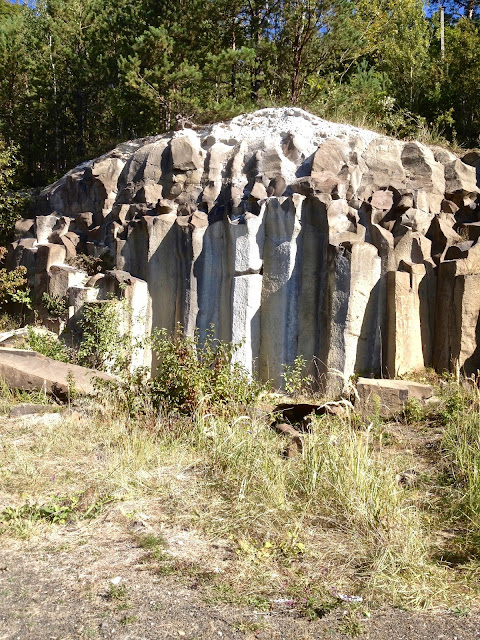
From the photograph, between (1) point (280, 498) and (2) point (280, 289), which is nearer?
(1) point (280, 498)

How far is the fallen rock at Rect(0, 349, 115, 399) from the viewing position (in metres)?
8.33

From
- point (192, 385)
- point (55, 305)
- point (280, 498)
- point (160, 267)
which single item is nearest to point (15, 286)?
point (55, 305)

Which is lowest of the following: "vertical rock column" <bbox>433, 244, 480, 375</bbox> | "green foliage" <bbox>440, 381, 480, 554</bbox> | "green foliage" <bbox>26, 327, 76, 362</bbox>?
"green foliage" <bbox>440, 381, 480, 554</bbox>

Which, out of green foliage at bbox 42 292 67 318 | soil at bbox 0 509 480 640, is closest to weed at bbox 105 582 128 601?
soil at bbox 0 509 480 640

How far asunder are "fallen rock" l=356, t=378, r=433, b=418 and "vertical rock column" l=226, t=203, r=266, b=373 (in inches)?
142

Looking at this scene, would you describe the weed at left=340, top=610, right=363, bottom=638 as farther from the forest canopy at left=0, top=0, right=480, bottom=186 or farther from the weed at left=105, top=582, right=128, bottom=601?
the forest canopy at left=0, top=0, right=480, bottom=186

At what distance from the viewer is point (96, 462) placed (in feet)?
19.6

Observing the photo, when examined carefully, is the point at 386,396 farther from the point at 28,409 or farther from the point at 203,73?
the point at 203,73

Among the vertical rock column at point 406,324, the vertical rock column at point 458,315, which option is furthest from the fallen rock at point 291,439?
the vertical rock column at point 458,315

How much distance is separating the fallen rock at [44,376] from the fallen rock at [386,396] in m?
3.35

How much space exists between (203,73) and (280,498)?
1405cm

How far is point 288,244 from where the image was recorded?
10789 mm

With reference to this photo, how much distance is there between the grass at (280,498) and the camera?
13.0 feet

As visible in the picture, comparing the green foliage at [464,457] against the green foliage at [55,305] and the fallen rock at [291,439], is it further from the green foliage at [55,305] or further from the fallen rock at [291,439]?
the green foliage at [55,305]
